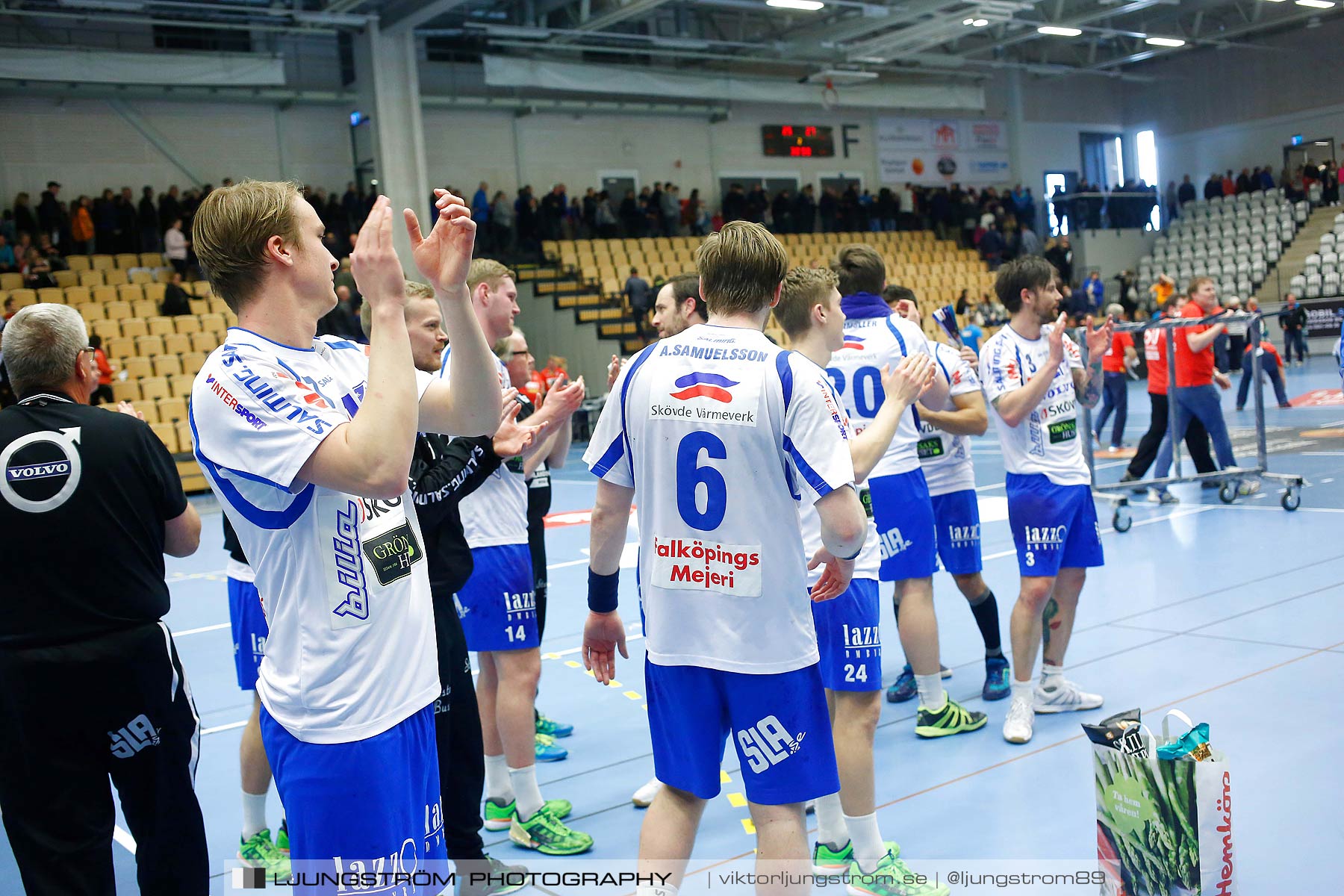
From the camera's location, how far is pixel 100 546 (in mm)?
2740

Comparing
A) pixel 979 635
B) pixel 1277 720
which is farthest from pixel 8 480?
pixel 979 635

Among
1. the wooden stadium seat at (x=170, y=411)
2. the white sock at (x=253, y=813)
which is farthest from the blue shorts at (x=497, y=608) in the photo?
the wooden stadium seat at (x=170, y=411)

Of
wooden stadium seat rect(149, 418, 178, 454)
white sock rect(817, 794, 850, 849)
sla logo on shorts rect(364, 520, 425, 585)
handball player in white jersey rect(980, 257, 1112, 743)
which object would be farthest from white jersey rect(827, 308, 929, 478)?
wooden stadium seat rect(149, 418, 178, 454)

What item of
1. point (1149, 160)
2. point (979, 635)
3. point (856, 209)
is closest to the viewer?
point (979, 635)

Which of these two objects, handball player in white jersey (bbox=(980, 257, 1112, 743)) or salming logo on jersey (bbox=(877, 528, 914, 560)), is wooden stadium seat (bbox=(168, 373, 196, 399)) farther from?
handball player in white jersey (bbox=(980, 257, 1112, 743))

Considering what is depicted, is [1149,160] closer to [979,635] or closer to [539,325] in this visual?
[539,325]

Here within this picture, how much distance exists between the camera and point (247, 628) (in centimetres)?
379

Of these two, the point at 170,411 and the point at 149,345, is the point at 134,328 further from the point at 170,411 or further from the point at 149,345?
the point at 170,411

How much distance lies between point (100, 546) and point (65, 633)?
230mm

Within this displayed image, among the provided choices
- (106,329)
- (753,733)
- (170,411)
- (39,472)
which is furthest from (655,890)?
(106,329)

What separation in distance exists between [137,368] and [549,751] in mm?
12923

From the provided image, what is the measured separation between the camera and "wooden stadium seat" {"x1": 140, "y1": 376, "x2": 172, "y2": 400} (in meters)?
15.1

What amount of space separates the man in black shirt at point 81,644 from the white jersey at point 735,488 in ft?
4.34

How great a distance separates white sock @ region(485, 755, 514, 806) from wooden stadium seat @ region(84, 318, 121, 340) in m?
13.9
